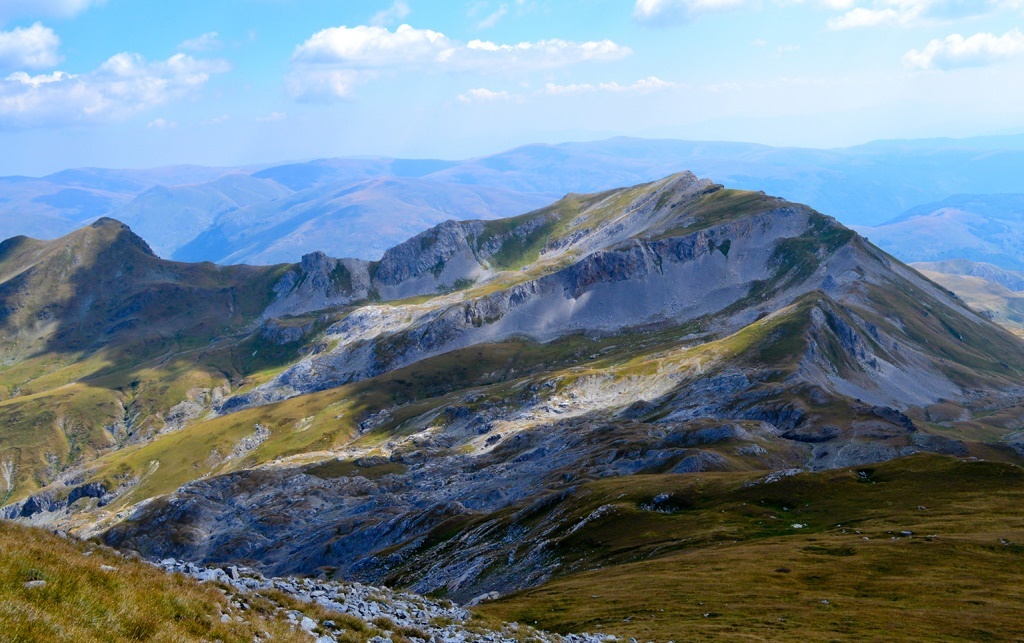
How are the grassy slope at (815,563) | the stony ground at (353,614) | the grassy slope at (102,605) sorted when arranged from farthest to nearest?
the grassy slope at (815,563)
the stony ground at (353,614)
the grassy slope at (102,605)

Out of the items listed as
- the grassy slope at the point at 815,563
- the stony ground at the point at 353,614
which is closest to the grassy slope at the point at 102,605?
the stony ground at the point at 353,614

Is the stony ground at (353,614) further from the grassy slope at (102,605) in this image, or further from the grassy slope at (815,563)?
the grassy slope at (815,563)

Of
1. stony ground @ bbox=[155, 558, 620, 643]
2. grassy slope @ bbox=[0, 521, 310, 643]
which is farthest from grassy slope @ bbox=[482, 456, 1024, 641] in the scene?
grassy slope @ bbox=[0, 521, 310, 643]

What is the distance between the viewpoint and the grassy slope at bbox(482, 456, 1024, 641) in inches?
1649

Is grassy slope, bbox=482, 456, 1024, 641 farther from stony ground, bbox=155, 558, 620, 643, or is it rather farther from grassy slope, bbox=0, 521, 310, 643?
grassy slope, bbox=0, 521, 310, 643

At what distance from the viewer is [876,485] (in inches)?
3361

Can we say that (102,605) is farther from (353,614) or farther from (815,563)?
(815,563)

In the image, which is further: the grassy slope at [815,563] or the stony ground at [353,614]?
the grassy slope at [815,563]

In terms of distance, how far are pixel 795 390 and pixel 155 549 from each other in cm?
17980

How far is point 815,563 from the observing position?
56.7 meters

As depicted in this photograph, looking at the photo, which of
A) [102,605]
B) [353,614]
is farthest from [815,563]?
[102,605]

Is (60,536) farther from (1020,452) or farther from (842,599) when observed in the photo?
(1020,452)

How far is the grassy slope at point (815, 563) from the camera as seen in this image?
4188cm

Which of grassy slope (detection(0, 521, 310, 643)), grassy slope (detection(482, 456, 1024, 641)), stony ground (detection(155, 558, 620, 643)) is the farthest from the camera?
grassy slope (detection(482, 456, 1024, 641))
